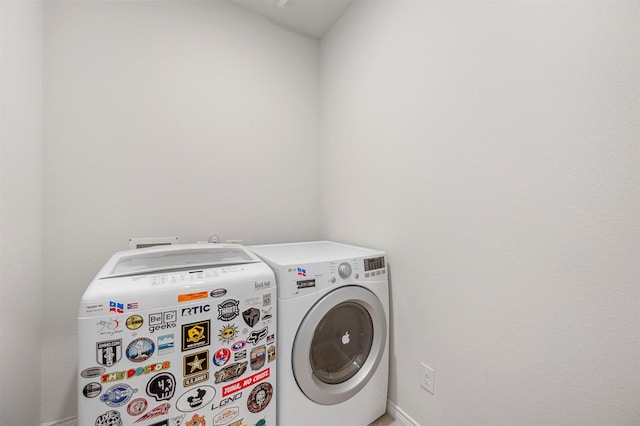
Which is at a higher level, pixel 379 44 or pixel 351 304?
pixel 379 44

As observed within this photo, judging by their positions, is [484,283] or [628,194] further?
[484,283]

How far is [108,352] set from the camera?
704 millimetres

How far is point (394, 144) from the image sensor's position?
4.39 feet

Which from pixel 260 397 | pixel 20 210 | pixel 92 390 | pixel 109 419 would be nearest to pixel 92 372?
pixel 92 390

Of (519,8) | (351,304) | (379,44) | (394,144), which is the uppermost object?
(379,44)

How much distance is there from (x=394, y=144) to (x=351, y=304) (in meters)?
0.86

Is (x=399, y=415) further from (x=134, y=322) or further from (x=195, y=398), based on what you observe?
(x=134, y=322)

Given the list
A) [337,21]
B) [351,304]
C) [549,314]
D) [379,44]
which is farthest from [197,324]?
[337,21]

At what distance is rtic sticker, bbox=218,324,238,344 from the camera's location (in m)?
0.85

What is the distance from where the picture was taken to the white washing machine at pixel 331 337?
1.03 meters

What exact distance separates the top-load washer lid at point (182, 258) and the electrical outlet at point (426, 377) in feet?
3.03

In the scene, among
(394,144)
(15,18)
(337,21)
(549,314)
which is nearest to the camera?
(549,314)

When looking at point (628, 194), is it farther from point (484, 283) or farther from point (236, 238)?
point (236, 238)

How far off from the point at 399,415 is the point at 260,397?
79 centimetres
